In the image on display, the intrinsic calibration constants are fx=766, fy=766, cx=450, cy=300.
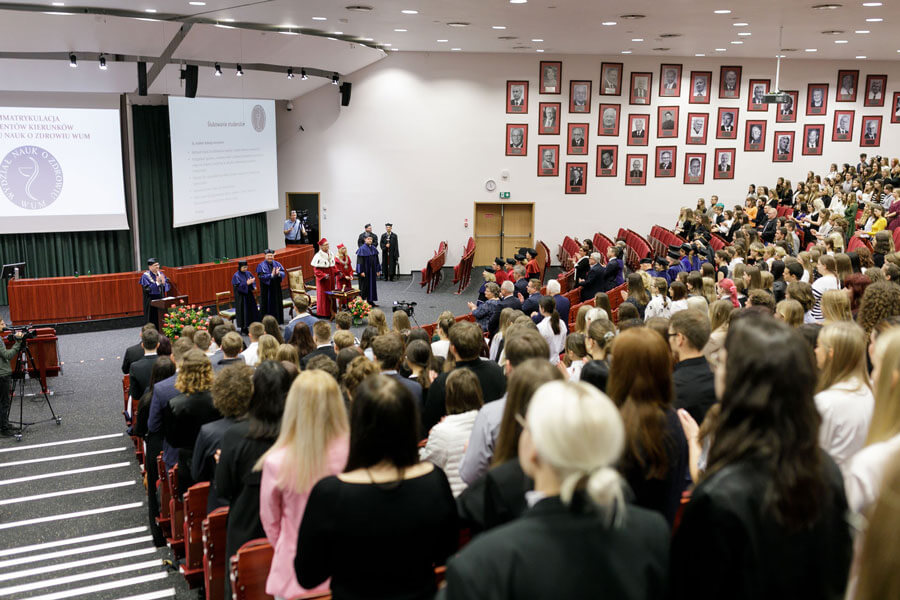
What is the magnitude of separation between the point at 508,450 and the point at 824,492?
0.96 m

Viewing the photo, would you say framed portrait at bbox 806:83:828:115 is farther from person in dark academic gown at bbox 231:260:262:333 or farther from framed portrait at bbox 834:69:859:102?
person in dark academic gown at bbox 231:260:262:333

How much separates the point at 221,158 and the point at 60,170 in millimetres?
3359

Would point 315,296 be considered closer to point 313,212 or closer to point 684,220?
point 313,212

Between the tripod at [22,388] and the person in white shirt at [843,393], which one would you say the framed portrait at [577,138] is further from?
the person in white shirt at [843,393]

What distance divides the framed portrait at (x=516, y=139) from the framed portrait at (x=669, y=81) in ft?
12.0

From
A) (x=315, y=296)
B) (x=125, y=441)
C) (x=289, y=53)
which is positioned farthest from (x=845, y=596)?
(x=289, y=53)

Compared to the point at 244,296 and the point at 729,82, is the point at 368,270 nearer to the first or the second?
the point at 244,296

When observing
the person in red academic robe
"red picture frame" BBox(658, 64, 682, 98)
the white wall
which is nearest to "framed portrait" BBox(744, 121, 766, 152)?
the white wall

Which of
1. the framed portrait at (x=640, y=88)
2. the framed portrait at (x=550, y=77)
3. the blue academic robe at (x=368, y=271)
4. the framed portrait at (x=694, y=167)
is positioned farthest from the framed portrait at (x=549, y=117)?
the blue academic robe at (x=368, y=271)

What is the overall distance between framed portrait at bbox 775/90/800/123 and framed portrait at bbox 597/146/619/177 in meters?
4.40

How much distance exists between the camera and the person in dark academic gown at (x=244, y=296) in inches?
535

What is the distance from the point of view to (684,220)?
17094mm

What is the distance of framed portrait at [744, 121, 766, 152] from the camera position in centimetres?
2020

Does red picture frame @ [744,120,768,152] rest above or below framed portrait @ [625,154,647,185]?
above
